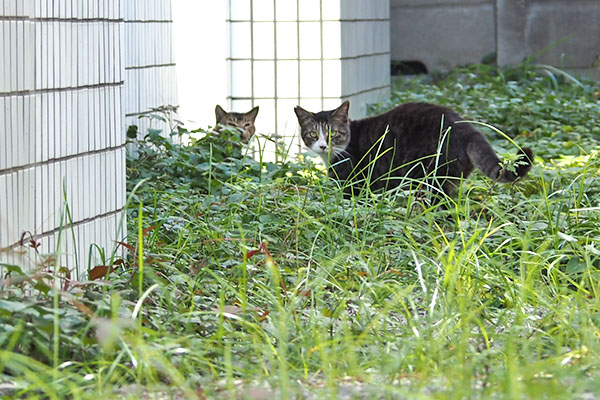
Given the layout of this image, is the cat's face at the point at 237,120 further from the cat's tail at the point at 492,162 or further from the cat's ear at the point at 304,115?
the cat's tail at the point at 492,162

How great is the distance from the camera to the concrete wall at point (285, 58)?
6191 mm

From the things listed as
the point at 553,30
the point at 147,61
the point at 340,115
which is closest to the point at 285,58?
the point at 147,61

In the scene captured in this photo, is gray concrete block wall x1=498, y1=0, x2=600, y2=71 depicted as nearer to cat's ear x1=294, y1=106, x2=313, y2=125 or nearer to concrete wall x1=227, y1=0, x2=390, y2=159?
concrete wall x1=227, y1=0, x2=390, y2=159

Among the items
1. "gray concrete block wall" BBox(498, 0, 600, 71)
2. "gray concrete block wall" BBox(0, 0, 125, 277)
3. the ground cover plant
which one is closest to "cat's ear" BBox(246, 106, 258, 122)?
the ground cover plant

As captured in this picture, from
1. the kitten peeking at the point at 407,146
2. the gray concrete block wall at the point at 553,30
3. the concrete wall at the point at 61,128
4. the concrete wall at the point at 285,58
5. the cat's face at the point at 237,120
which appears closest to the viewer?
the concrete wall at the point at 61,128

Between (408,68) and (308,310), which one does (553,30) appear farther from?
(308,310)

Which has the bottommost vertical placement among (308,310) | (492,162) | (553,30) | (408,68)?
(308,310)

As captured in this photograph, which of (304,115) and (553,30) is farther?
(553,30)

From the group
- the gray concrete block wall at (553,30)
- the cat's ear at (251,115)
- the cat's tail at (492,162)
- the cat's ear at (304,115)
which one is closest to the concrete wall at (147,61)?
the cat's ear at (251,115)

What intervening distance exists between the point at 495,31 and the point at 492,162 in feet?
18.5

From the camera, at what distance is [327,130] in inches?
197

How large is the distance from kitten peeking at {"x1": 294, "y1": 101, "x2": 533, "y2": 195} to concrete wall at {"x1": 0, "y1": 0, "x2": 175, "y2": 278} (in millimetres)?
1043

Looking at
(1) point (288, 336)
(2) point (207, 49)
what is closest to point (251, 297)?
(1) point (288, 336)

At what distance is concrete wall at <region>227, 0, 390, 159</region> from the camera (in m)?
6.19
